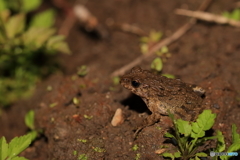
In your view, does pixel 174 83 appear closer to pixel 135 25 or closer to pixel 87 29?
pixel 135 25

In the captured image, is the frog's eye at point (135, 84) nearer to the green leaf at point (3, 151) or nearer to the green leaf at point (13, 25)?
the green leaf at point (3, 151)

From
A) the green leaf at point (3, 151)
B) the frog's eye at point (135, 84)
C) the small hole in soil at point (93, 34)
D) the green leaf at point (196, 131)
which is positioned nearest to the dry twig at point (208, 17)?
the small hole in soil at point (93, 34)

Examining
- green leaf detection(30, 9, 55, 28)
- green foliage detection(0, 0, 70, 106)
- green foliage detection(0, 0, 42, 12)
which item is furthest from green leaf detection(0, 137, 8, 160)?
green foliage detection(0, 0, 42, 12)

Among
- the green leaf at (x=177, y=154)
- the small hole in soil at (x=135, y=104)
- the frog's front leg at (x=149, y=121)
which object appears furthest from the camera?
the small hole in soil at (x=135, y=104)

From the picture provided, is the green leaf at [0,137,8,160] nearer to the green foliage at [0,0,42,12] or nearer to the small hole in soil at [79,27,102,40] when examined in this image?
the green foliage at [0,0,42,12]

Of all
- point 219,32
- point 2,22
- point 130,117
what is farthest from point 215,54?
point 2,22

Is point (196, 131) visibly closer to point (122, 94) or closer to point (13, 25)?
point (122, 94)
